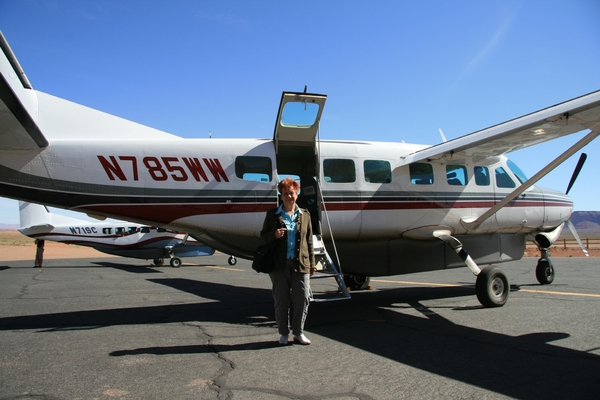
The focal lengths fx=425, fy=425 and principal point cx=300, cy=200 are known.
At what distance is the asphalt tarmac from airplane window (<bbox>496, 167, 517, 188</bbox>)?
2463mm

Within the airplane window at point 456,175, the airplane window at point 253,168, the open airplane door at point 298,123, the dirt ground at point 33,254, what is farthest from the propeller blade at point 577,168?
the dirt ground at point 33,254

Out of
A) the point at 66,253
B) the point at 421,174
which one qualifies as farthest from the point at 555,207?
the point at 66,253

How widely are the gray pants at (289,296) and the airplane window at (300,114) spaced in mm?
2928

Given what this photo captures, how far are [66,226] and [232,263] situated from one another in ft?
32.0

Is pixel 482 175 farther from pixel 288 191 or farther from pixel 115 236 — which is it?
pixel 115 236

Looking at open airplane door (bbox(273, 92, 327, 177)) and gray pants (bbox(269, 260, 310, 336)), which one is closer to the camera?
gray pants (bbox(269, 260, 310, 336))

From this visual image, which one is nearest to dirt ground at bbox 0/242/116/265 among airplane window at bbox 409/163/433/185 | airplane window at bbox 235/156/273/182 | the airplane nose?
airplane window at bbox 235/156/273/182

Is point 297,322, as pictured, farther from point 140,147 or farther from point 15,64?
point 15,64

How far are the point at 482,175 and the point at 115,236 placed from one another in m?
20.2

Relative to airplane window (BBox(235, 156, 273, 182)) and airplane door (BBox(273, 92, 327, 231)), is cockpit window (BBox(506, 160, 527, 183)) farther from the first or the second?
airplane window (BBox(235, 156, 273, 182))

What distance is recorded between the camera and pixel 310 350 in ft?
16.5

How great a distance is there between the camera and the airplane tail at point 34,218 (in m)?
23.7

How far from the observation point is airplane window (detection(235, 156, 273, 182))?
7.34m

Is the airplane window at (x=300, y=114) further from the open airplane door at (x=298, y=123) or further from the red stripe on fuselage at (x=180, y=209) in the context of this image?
the red stripe on fuselage at (x=180, y=209)
